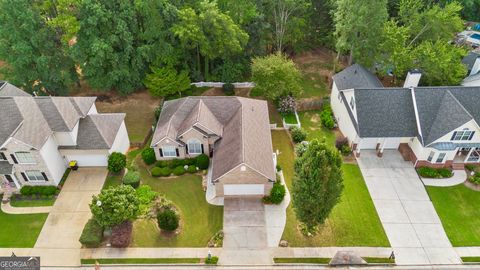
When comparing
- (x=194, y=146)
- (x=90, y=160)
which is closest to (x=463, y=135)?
(x=194, y=146)

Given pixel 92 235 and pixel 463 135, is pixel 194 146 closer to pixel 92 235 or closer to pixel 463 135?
pixel 92 235

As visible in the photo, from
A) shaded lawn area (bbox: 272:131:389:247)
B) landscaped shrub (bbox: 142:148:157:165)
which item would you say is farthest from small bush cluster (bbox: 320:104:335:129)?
landscaped shrub (bbox: 142:148:157:165)

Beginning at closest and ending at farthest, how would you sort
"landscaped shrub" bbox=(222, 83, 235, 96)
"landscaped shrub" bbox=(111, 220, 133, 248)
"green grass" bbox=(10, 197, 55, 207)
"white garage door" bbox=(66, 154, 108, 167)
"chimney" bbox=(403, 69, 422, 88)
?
1. "landscaped shrub" bbox=(111, 220, 133, 248)
2. "green grass" bbox=(10, 197, 55, 207)
3. "white garage door" bbox=(66, 154, 108, 167)
4. "chimney" bbox=(403, 69, 422, 88)
5. "landscaped shrub" bbox=(222, 83, 235, 96)

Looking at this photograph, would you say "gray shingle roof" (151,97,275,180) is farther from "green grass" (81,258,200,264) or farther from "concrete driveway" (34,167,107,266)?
"concrete driveway" (34,167,107,266)

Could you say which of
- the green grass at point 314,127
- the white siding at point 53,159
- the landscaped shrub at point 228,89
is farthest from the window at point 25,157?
the green grass at point 314,127

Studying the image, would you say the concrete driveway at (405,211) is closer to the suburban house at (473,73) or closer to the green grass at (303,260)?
the green grass at (303,260)
